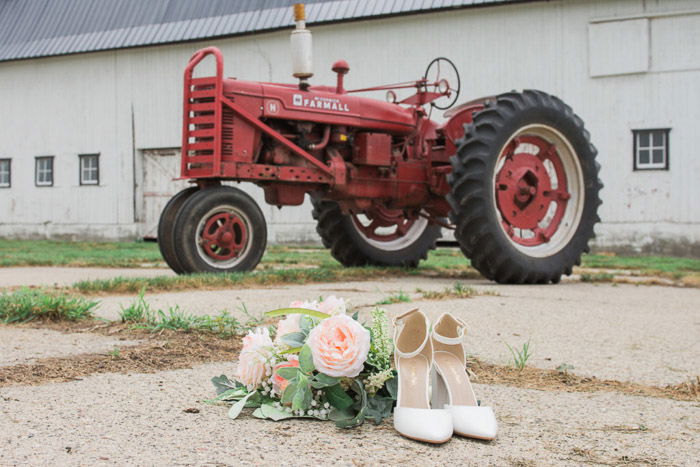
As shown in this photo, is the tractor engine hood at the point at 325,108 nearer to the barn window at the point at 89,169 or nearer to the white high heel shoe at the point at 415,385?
the white high heel shoe at the point at 415,385

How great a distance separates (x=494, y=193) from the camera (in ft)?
22.9

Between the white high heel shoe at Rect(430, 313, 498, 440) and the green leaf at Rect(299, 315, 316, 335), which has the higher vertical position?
the green leaf at Rect(299, 315, 316, 335)

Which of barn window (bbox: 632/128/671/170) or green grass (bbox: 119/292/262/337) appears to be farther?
barn window (bbox: 632/128/671/170)

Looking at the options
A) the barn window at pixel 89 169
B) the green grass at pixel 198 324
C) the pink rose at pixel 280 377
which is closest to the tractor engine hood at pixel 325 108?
the green grass at pixel 198 324

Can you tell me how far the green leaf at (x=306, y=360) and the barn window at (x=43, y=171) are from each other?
777 inches

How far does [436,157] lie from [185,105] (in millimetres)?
2373

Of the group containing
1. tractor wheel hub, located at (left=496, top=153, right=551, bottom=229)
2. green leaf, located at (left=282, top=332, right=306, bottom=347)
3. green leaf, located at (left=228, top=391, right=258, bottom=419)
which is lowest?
green leaf, located at (left=228, top=391, right=258, bottom=419)

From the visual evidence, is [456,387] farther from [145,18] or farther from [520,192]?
[145,18]

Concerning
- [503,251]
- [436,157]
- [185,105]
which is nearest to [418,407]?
[503,251]

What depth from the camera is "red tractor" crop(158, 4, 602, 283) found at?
679 centimetres

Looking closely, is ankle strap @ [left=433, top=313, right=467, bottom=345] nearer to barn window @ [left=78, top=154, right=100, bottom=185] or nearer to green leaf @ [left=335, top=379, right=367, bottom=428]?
green leaf @ [left=335, top=379, right=367, bottom=428]

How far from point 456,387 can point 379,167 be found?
5672 millimetres

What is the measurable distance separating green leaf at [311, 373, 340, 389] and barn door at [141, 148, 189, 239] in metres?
16.8

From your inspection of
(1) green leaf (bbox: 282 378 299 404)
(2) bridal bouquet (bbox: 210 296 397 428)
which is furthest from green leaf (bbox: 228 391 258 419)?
(1) green leaf (bbox: 282 378 299 404)
